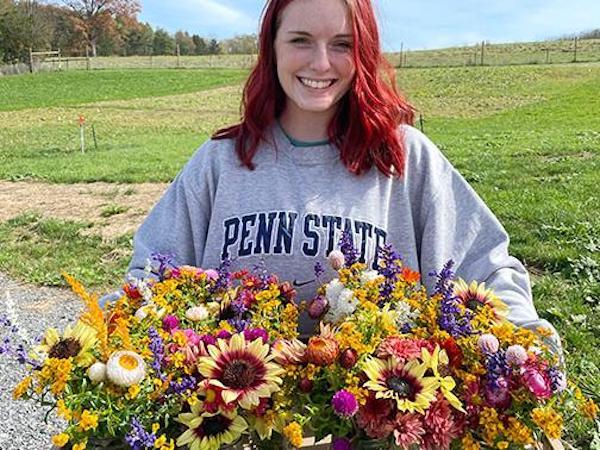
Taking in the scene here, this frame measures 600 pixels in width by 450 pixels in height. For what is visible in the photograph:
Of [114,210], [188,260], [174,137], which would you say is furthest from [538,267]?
[174,137]

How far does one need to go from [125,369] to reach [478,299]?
0.79 metres

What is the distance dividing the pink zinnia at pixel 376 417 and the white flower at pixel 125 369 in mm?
387

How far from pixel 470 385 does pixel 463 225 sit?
85 cm

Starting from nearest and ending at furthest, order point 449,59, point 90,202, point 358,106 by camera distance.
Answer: point 358,106 < point 90,202 < point 449,59

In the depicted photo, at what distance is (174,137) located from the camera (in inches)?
727

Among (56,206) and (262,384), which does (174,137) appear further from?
(262,384)

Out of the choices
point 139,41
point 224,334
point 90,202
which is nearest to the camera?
point 224,334

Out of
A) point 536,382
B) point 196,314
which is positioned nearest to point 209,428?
point 196,314

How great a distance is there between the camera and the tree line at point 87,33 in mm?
49938

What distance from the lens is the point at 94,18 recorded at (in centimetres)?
6681

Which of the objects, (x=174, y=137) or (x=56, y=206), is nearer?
(x=56, y=206)

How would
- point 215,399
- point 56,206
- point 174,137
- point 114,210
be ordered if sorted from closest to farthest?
point 215,399, point 114,210, point 56,206, point 174,137

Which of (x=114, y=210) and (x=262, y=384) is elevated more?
(x=262, y=384)

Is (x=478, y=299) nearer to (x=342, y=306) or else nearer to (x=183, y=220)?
(x=342, y=306)
